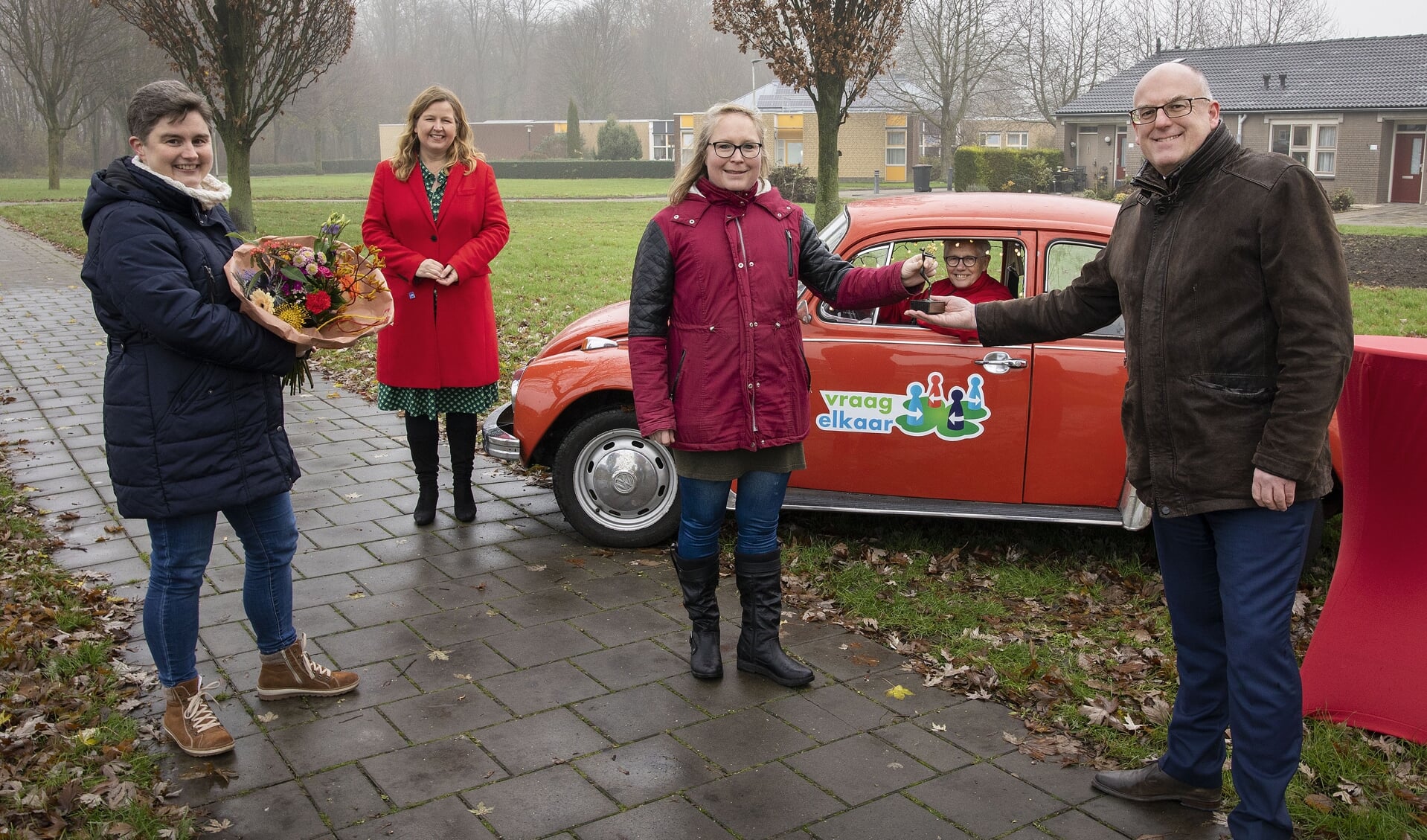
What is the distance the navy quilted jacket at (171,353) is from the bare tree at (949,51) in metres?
50.6

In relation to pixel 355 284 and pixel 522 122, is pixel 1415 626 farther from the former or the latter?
pixel 522 122

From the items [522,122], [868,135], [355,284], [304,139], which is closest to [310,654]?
[355,284]

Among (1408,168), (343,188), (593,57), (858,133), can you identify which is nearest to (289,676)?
(1408,168)

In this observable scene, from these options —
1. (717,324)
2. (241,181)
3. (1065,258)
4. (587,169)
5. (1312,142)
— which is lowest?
(717,324)

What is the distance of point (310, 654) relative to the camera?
15.8 ft

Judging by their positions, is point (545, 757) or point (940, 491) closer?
point (545, 757)

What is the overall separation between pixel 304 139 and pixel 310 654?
306 feet

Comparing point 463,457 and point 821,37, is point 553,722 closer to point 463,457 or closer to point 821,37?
point 463,457

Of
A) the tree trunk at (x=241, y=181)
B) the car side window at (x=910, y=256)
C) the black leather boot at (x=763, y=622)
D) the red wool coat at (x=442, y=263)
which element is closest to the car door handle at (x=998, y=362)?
the car side window at (x=910, y=256)

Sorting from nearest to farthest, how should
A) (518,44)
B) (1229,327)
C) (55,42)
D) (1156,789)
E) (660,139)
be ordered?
(1229,327) < (1156,789) < (55,42) < (660,139) < (518,44)

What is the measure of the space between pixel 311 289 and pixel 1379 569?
3.72 meters

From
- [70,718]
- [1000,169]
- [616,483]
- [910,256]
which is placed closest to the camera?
[70,718]

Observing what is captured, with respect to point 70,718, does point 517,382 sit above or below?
above

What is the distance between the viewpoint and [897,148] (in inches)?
2458
